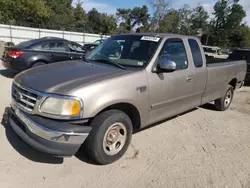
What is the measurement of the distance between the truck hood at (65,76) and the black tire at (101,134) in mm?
504

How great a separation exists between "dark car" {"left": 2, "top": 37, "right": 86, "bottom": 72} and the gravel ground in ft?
14.4

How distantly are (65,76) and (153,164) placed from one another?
1769 millimetres

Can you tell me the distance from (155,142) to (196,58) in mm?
1841

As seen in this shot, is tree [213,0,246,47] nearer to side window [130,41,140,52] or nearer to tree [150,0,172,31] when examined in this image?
tree [150,0,172,31]

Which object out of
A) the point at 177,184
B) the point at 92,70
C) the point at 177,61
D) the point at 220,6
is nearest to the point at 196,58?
the point at 177,61

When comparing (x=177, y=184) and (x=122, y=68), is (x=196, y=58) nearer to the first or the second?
(x=122, y=68)

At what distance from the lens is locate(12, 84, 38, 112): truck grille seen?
119 inches

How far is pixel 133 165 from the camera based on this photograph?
344 cm

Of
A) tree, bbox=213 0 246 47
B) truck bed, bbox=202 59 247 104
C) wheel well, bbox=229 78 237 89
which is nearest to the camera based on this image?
truck bed, bbox=202 59 247 104

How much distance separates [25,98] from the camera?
317 centimetres

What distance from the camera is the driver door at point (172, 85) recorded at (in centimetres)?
377

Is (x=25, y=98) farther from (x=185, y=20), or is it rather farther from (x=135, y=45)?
(x=185, y=20)

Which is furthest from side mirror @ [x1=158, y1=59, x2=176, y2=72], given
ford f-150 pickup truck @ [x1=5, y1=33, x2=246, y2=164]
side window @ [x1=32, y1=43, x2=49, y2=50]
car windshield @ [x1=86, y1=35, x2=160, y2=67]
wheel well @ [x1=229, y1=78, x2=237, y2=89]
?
side window @ [x1=32, y1=43, x2=49, y2=50]

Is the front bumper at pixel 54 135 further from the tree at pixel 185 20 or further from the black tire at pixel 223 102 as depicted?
the tree at pixel 185 20
